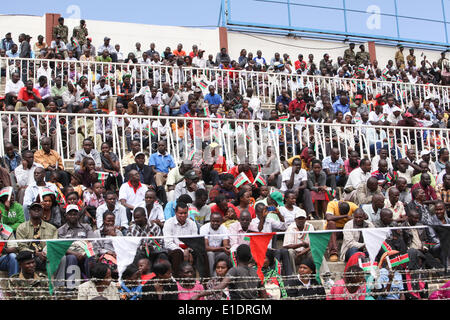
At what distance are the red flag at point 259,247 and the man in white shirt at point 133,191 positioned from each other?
280cm

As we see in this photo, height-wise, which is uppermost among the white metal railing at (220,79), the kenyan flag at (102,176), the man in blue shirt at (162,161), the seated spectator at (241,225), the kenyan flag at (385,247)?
the white metal railing at (220,79)

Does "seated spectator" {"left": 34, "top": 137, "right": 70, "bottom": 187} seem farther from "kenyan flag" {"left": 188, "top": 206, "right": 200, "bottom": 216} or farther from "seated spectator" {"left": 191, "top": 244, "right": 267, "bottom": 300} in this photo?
"seated spectator" {"left": 191, "top": 244, "right": 267, "bottom": 300}

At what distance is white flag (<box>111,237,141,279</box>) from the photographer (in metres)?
7.60

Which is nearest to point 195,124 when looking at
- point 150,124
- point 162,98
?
point 150,124

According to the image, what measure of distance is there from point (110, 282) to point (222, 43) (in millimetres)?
15375

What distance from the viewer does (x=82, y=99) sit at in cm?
1539

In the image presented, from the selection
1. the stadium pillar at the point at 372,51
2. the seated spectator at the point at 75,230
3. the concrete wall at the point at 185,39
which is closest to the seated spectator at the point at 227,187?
the seated spectator at the point at 75,230

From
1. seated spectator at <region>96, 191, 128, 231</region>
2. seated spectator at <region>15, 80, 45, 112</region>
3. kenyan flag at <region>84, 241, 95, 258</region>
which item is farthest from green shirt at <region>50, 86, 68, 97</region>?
kenyan flag at <region>84, 241, 95, 258</region>

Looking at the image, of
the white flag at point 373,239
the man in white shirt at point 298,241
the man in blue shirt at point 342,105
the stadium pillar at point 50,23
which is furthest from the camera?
the stadium pillar at point 50,23

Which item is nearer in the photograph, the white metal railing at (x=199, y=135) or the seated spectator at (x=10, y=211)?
the seated spectator at (x=10, y=211)

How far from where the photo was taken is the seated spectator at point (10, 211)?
9219 millimetres

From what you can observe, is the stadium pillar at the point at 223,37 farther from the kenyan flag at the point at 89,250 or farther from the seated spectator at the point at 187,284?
the seated spectator at the point at 187,284
